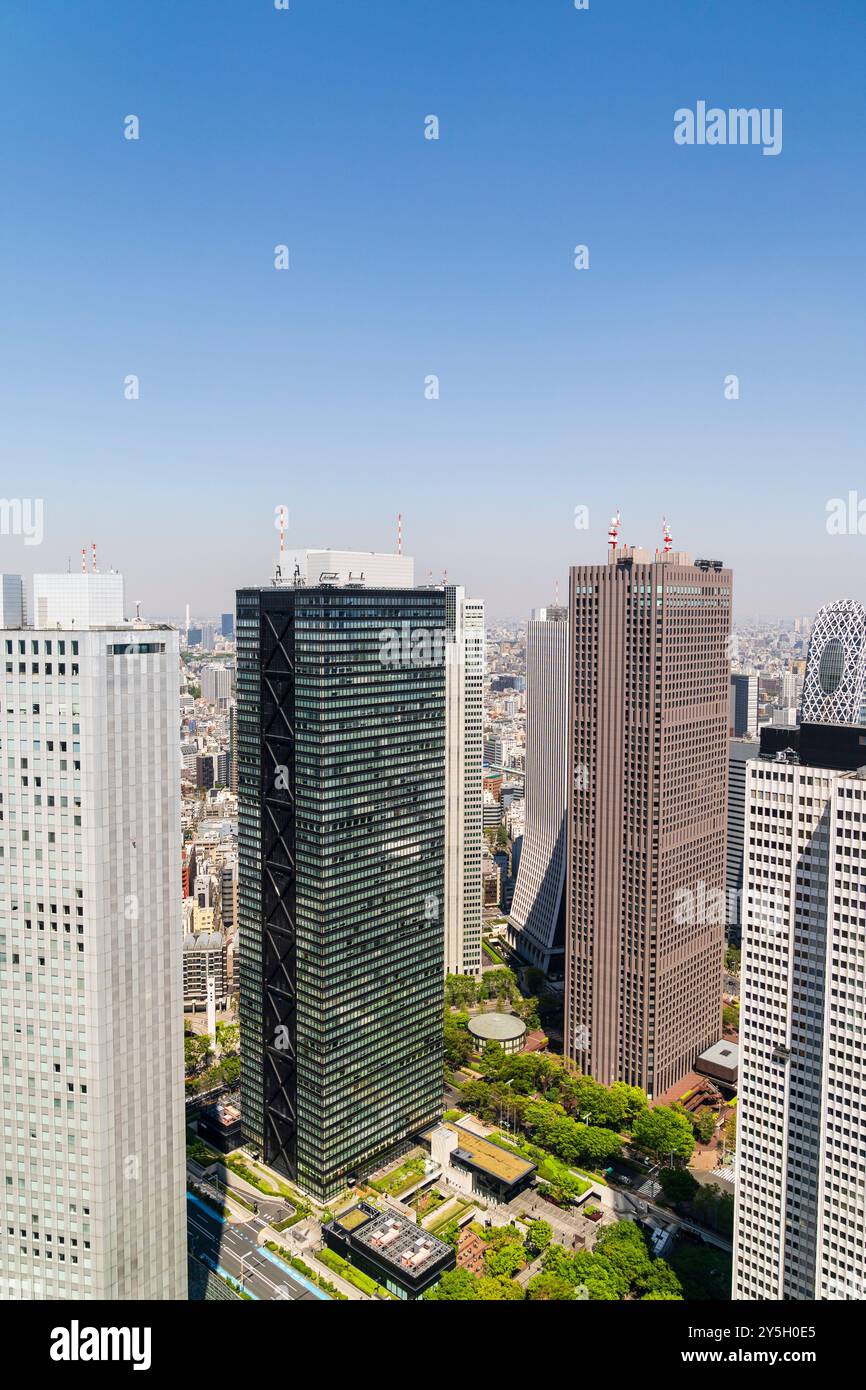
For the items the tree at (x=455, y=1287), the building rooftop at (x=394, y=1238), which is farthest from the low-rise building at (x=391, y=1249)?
the tree at (x=455, y=1287)

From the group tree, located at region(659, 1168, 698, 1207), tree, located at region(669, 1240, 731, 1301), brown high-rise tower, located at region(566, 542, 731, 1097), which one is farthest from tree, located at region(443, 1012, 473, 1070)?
tree, located at region(669, 1240, 731, 1301)

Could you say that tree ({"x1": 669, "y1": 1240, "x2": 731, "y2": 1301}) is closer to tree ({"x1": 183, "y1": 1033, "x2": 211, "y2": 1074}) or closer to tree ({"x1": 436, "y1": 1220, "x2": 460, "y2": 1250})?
tree ({"x1": 436, "y1": 1220, "x2": 460, "y2": 1250})

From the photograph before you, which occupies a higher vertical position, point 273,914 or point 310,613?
point 310,613

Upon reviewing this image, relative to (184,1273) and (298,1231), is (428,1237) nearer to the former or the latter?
(298,1231)

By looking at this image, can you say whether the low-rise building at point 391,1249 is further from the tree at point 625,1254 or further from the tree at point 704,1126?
the tree at point 704,1126

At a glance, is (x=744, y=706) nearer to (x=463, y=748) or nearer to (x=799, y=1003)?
(x=463, y=748)

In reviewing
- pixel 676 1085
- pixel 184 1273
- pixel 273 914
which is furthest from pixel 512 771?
pixel 184 1273
